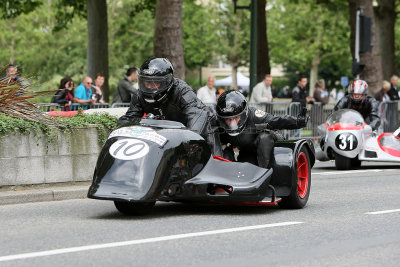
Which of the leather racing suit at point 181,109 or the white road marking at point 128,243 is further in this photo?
the leather racing suit at point 181,109

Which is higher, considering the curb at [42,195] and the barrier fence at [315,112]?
the barrier fence at [315,112]

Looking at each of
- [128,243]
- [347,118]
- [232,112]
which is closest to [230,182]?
[232,112]

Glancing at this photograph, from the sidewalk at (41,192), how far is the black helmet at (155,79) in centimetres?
252

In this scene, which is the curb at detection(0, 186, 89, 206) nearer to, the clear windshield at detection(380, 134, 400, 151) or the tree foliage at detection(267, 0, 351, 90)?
the clear windshield at detection(380, 134, 400, 151)

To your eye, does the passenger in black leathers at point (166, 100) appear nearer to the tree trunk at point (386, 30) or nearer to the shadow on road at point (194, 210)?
the shadow on road at point (194, 210)

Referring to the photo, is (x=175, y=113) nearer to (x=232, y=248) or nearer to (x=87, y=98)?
(x=232, y=248)

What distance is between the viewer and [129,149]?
351 inches

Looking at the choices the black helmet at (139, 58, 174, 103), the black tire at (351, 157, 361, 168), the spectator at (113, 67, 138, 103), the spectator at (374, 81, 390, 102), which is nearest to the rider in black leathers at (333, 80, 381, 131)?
the black tire at (351, 157, 361, 168)

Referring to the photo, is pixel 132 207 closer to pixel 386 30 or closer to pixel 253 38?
pixel 253 38

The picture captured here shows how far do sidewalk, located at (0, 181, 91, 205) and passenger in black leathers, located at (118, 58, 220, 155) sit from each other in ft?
6.79

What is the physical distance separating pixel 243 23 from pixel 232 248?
5804 cm

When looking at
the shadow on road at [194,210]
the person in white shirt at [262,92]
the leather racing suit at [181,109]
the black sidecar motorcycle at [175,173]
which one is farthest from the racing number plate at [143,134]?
the person in white shirt at [262,92]

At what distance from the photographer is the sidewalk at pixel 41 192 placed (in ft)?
37.1

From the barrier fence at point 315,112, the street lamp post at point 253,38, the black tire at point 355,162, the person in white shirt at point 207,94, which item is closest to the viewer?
the black tire at point 355,162
